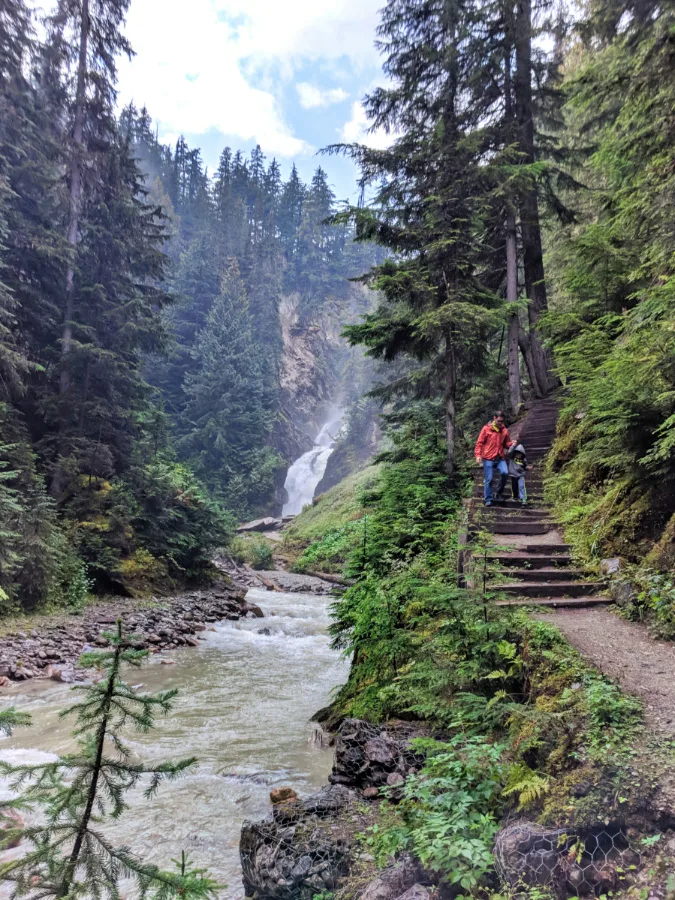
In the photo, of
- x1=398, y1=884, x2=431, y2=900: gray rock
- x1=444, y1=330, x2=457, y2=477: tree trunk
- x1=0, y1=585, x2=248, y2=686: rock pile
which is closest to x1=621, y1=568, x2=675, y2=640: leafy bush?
x1=398, y1=884, x2=431, y2=900: gray rock

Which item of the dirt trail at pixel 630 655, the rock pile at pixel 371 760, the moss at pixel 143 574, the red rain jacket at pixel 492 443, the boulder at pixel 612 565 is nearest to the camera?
the dirt trail at pixel 630 655

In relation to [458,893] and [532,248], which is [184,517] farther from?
[458,893]

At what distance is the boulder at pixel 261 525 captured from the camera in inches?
1464

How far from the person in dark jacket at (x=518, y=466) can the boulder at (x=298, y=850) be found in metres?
7.15

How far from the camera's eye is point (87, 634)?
1050cm

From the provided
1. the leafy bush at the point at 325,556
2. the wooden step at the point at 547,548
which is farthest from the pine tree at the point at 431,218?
the leafy bush at the point at 325,556

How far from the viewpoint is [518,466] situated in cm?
994

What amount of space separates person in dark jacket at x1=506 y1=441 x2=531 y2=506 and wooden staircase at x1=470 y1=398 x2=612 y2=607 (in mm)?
213

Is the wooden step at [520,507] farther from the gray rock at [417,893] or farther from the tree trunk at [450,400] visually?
the gray rock at [417,893]

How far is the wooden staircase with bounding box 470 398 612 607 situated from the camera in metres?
5.87

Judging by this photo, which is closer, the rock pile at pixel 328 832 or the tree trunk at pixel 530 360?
the rock pile at pixel 328 832

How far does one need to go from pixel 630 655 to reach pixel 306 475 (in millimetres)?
48456

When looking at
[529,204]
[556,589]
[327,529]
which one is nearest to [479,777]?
[556,589]

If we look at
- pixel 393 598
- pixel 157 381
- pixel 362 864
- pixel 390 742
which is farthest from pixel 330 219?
pixel 157 381
